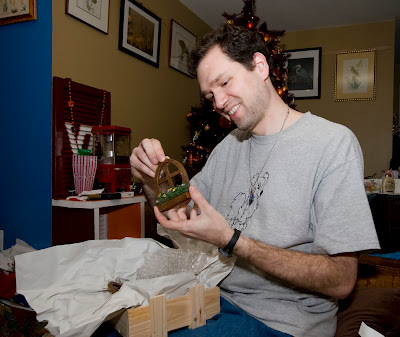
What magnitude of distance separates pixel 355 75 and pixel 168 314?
4.74 metres

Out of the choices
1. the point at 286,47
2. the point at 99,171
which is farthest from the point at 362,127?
the point at 99,171

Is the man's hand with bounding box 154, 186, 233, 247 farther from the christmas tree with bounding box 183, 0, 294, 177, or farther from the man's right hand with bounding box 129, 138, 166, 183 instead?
the christmas tree with bounding box 183, 0, 294, 177

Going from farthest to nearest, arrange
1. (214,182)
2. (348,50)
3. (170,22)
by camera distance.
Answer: (348,50), (170,22), (214,182)

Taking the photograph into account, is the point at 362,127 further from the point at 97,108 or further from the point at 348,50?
the point at 97,108

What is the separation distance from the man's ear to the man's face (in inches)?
0.7

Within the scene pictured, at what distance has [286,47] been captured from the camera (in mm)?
5125

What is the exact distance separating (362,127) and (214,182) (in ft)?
13.3

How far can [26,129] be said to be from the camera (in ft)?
8.02

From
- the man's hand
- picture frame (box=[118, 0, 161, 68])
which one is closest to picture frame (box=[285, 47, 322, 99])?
picture frame (box=[118, 0, 161, 68])

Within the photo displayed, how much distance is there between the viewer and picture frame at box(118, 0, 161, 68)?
3086 mm

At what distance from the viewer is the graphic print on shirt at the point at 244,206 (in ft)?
4.10

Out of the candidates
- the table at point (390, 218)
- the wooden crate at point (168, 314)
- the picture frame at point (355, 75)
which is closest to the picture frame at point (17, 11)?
the wooden crate at point (168, 314)

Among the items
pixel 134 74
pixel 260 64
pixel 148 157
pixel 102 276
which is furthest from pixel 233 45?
pixel 134 74

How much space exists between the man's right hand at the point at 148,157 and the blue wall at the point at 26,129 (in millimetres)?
1189
